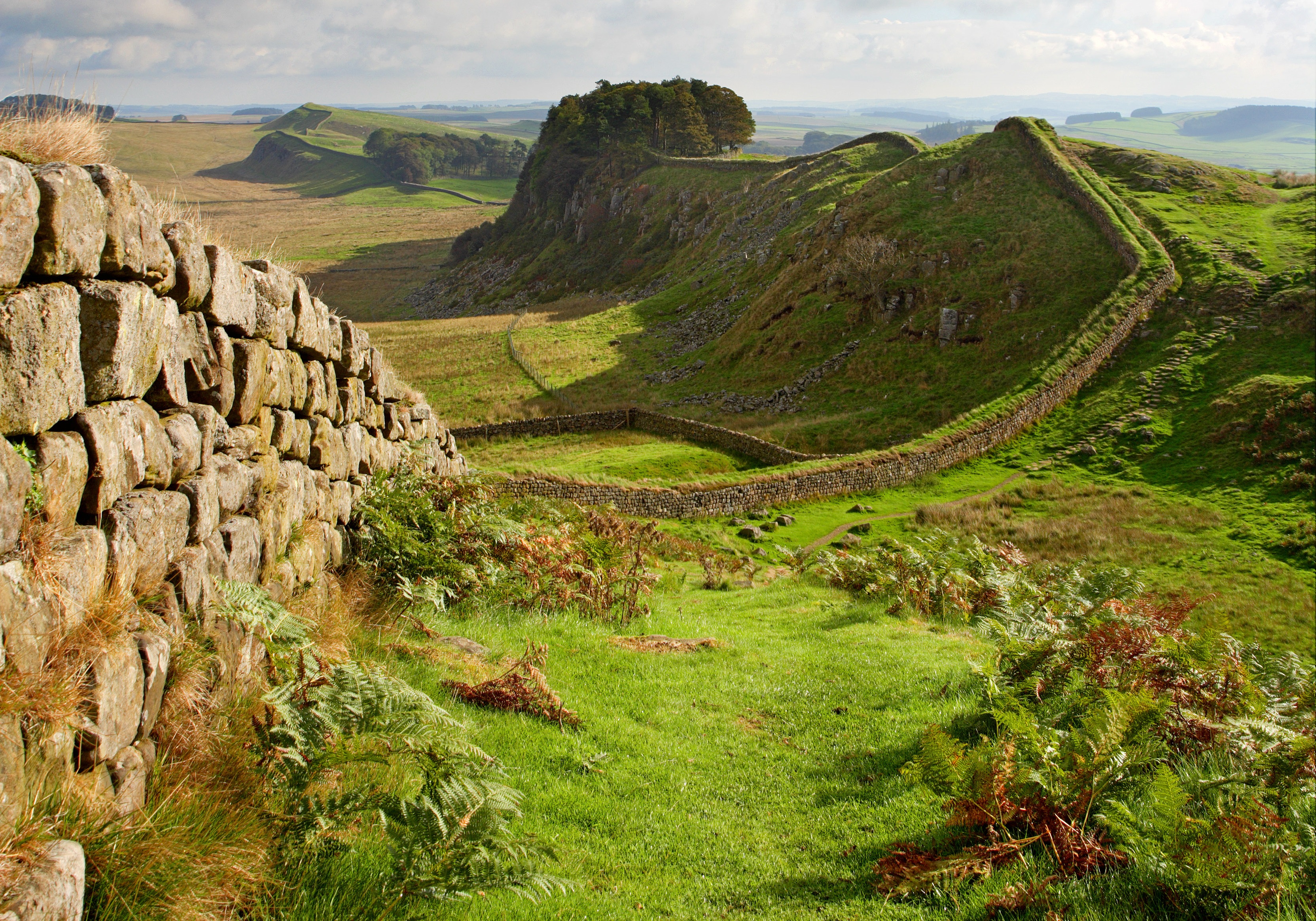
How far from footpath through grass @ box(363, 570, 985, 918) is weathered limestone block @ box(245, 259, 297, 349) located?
11.1ft

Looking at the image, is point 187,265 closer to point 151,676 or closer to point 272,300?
point 272,300

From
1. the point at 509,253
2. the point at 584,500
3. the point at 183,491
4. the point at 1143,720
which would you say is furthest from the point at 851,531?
the point at 509,253

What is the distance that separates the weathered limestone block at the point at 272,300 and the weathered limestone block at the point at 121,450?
2366 millimetres

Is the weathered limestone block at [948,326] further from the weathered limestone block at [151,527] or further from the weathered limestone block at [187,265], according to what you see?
the weathered limestone block at [151,527]

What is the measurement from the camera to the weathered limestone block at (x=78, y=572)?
13.6ft

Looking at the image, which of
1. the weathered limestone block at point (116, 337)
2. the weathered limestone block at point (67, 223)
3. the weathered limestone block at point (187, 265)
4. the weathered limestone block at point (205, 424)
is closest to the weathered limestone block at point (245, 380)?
the weathered limestone block at point (205, 424)

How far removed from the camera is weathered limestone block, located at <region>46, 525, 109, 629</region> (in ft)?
13.6

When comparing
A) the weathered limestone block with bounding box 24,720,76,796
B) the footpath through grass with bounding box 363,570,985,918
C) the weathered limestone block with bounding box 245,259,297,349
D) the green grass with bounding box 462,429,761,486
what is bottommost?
the green grass with bounding box 462,429,761,486

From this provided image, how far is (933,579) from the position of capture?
14.0 metres

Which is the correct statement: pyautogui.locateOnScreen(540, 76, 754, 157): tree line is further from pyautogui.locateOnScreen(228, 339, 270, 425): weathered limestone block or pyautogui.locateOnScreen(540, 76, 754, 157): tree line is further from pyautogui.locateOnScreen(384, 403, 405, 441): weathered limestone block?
pyautogui.locateOnScreen(228, 339, 270, 425): weathered limestone block

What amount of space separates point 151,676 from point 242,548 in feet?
6.59

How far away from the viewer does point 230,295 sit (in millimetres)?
7055

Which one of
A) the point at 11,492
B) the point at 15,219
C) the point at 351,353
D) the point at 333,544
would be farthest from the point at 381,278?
the point at 11,492

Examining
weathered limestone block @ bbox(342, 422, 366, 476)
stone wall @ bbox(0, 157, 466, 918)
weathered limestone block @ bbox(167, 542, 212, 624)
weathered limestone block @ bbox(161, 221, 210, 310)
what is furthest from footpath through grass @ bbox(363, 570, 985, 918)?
weathered limestone block @ bbox(161, 221, 210, 310)
